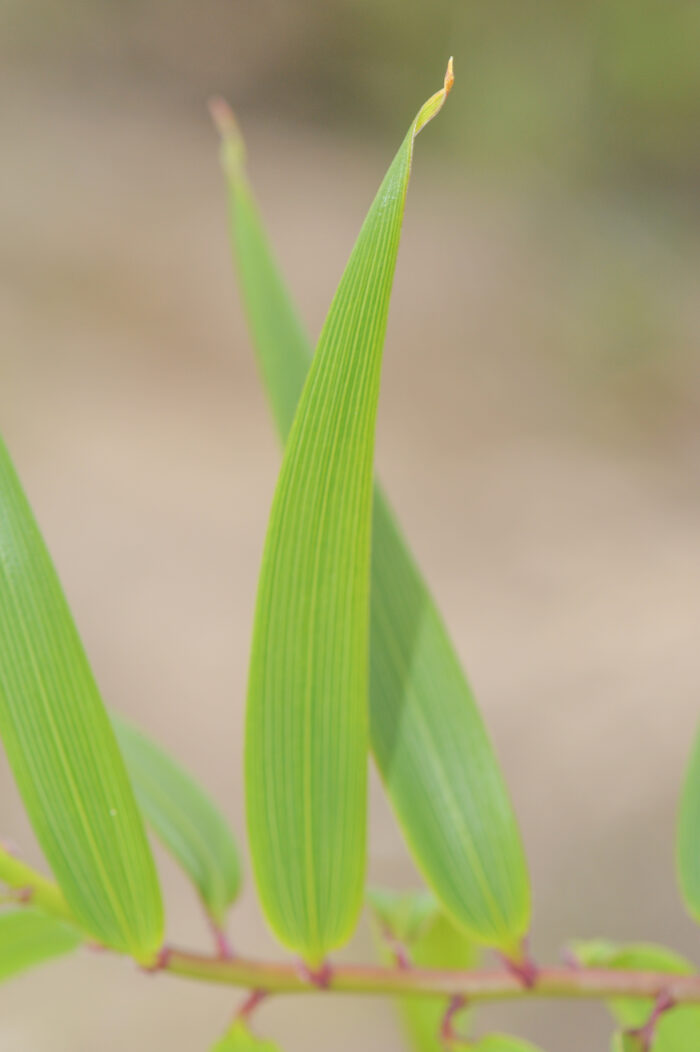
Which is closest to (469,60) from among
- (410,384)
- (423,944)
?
(410,384)

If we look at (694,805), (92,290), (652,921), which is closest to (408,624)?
(694,805)

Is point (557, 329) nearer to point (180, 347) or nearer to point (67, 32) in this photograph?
point (180, 347)

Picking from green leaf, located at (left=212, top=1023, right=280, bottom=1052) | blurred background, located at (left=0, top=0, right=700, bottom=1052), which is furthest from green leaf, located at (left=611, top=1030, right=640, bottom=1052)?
blurred background, located at (left=0, top=0, right=700, bottom=1052)

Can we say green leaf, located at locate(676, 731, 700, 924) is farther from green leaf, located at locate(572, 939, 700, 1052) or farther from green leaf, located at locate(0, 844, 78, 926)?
green leaf, located at locate(0, 844, 78, 926)

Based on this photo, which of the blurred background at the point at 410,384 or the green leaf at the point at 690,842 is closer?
the green leaf at the point at 690,842

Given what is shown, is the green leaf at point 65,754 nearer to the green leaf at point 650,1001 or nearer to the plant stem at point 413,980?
the plant stem at point 413,980

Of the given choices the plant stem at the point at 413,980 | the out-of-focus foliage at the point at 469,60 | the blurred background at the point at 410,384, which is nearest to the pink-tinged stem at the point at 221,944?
the plant stem at the point at 413,980
